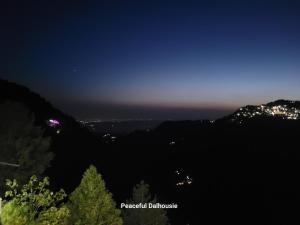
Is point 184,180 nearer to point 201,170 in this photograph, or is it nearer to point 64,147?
point 201,170

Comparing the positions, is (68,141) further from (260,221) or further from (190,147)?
(190,147)

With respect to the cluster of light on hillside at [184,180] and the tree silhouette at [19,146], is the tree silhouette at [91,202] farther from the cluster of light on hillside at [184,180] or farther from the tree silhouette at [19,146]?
the cluster of light on hillside at [184,180]

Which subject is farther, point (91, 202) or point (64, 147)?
point (64, 147)

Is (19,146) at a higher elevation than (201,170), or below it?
higher

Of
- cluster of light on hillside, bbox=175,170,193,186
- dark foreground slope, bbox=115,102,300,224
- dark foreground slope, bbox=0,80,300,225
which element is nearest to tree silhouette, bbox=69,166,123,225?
dark foreground slope, bbox=0,80,300,225

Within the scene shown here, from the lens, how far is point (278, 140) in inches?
6683

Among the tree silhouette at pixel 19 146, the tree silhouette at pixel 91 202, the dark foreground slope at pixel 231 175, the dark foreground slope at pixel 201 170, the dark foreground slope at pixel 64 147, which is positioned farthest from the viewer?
the dark foreground slope at pixel 231 175

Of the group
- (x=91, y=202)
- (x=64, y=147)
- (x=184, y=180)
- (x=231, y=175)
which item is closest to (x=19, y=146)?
(x=91, y=202)

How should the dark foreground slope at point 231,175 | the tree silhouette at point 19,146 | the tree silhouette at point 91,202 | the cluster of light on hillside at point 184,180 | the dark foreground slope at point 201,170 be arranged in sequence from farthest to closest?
the cluster of light on hillside at point 184,180
the dark foreground slope at point 231,175
the dark foreground slope at point 201,170
the tree silhouette at point 19,146
the tree silhouette at point 91,202

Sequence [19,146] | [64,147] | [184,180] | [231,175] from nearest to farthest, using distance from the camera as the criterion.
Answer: [19,146]
[64,147]
[184,180]
[231,175]

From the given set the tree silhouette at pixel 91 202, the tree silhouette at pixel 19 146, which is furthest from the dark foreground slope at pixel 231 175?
the tree silhouette at pixel 91 202

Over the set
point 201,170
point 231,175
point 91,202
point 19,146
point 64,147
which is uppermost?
point 19,146

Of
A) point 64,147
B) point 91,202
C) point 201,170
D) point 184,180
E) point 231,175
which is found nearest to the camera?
point 91,202

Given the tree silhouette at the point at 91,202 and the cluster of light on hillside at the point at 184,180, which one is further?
the cluster of light on hillside at the point at 184,180
